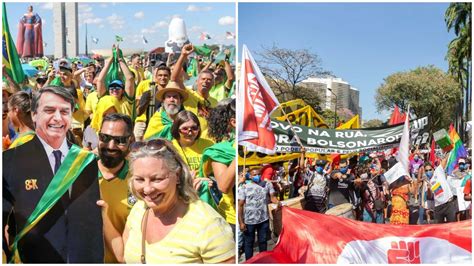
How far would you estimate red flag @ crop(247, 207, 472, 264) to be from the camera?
649cm

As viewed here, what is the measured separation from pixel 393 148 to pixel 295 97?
106 cm

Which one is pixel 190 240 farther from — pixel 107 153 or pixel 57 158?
pixel 57 158

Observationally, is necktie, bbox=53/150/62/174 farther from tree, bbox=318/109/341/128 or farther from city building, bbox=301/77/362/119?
tree, bbox=318/109/341/128

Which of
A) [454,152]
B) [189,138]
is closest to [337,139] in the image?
[454,152]

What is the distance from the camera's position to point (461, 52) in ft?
22.1

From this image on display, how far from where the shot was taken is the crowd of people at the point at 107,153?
21.2ft

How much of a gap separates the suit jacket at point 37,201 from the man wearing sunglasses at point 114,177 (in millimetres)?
92

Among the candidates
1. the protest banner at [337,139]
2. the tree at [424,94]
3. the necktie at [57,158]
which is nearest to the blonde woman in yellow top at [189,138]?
the protest banner at [337,139]

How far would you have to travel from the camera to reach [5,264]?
254 inches

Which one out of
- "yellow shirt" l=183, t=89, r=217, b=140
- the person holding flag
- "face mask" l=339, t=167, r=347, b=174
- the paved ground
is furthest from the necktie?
"face mask" l=339, t=167, r=347, b=174

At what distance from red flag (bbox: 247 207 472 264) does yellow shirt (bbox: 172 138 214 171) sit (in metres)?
0.97

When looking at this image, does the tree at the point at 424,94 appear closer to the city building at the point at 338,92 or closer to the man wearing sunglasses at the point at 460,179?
the city building at the point at 338,92

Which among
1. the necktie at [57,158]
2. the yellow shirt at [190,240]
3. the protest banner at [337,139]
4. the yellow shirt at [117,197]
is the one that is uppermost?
the protest banner at [337,139]

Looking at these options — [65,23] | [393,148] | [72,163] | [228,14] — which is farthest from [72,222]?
[393,148]
